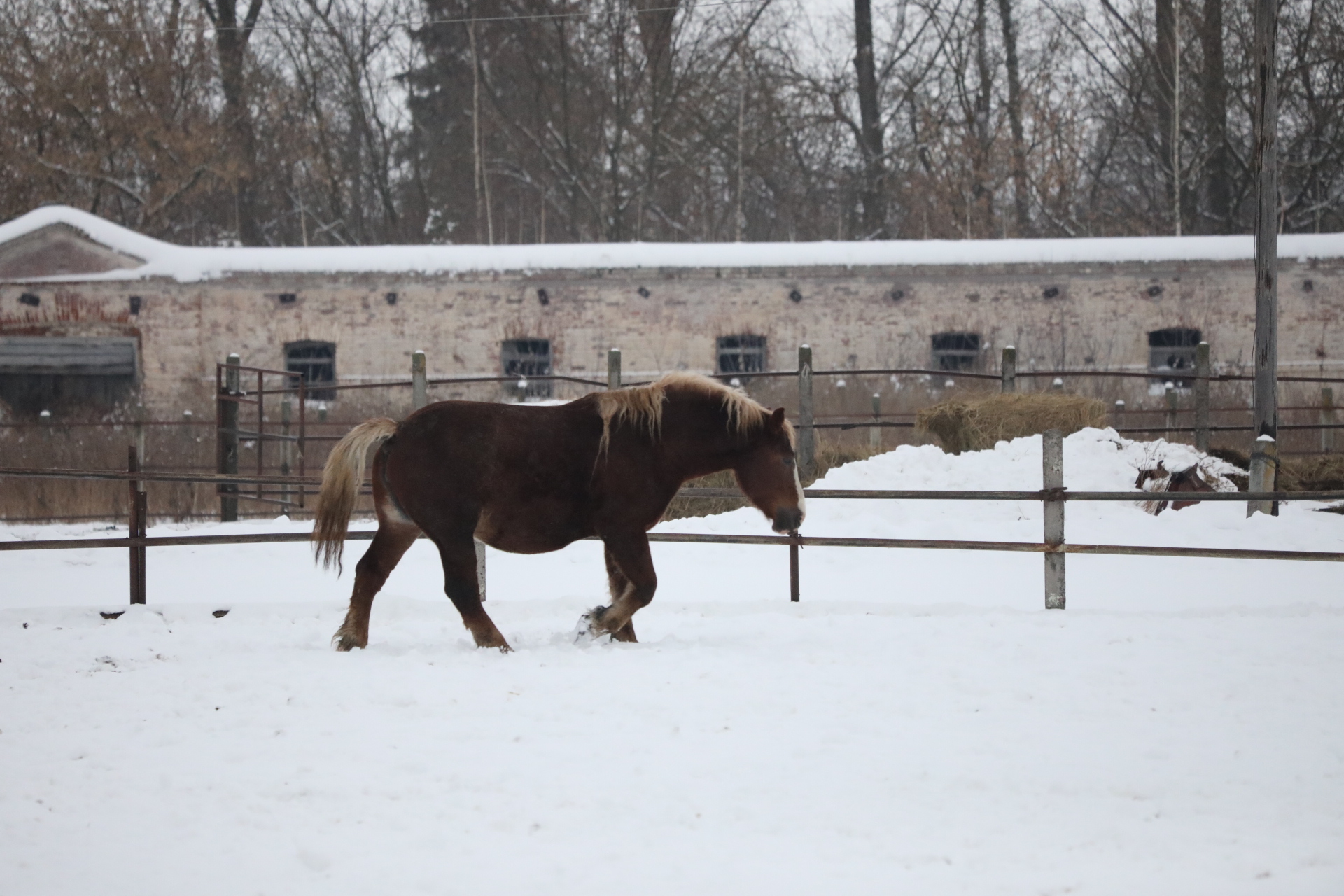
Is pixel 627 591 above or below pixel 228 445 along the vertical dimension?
below

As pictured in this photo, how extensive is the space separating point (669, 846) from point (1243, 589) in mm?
6743

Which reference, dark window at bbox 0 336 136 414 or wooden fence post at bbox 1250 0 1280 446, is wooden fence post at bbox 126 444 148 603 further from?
dark window at bbox 0 336 136 414

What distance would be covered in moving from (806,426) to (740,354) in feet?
29.3

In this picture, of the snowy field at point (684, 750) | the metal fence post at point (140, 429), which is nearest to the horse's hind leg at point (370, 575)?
the snowy field at point (684, 750)

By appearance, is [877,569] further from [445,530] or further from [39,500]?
[39,500]

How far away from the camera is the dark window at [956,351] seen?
21.0m

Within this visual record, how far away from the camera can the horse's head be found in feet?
21.8

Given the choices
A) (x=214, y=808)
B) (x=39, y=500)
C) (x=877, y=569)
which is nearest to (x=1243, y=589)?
(x=877, y=569)

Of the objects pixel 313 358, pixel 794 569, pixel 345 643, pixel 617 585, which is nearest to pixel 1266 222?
pixel 794 569

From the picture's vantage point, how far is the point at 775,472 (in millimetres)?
6652

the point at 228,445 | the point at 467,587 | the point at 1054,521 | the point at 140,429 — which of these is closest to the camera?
the point at 467,587

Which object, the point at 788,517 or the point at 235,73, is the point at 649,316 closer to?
the point at 788,517

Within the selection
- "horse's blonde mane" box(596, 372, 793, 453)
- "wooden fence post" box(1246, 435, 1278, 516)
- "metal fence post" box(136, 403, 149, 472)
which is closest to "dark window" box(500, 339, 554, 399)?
"metal fence post" box(136, 403, 149, 472)

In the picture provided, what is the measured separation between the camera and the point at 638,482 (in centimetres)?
642
